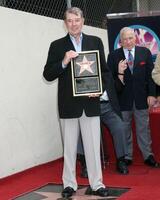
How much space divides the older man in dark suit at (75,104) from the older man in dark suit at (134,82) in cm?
117

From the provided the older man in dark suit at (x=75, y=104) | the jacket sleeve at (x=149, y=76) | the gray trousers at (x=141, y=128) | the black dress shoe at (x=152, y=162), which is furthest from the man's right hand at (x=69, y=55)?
the black dress shoe at (x=152, y=162)

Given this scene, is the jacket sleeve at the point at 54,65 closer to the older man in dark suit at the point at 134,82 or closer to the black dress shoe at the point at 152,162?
the older man in dark suit at the point at 134,82

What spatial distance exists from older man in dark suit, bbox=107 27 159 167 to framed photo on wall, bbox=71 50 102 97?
123cm

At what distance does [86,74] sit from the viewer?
12.4ft

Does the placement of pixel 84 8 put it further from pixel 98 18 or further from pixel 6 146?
pixel 6 146

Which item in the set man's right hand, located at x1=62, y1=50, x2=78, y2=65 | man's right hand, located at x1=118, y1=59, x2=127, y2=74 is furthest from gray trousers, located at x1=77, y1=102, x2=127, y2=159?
man's right hand, located at x1=62, y1=50, x2=78, y2=65

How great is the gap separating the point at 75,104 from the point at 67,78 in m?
0.24

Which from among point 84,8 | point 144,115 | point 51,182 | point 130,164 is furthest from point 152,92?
point 84,8

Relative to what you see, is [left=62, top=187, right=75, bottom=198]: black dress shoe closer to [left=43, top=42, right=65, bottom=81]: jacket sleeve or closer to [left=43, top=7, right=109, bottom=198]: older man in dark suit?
[left=43, top=7, right=109, bottom=198]: older man in dark suit

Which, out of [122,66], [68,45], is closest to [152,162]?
[122,66]

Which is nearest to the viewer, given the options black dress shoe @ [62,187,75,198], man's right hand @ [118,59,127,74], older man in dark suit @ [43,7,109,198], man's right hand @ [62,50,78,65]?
man's right hand @ [62,50,78,65]

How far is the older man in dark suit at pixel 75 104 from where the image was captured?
380 centimetres

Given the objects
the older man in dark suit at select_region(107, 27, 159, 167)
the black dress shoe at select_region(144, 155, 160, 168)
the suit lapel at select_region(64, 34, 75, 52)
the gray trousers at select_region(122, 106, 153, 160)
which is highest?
the suit lapel at select_region(64, 34, 75, 52)

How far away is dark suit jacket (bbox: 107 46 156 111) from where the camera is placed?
16.7 ft
